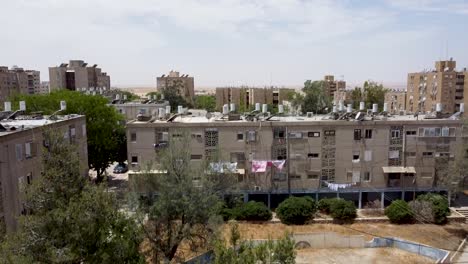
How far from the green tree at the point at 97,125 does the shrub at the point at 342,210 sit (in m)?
22.0

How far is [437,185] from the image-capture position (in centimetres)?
3334

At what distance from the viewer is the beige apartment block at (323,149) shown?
32.0 m

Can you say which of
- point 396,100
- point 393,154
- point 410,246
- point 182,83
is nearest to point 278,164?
point 393,154

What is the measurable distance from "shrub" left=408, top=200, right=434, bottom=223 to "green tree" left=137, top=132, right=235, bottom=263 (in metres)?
17.1

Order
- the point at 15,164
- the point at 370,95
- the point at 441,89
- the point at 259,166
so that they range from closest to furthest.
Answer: the point at 15,164 → the point at 259,166 → the point at 441,89 → the point at 370,95

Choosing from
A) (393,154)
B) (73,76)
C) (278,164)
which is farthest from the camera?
(73,76)

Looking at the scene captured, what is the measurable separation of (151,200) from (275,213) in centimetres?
1421

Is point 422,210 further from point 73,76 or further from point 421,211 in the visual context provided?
point 73,76

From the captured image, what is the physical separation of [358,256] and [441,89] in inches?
2316

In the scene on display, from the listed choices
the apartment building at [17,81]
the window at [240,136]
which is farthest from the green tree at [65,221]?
the apartment building at [17,81]

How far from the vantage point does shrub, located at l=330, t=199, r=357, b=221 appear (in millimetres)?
29680

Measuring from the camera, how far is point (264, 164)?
3158 cm

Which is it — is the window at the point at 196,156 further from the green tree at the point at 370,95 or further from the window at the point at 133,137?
the green tree at the point at 370,95

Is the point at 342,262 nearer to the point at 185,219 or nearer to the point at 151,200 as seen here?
→ the point at 185,219
